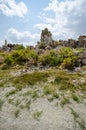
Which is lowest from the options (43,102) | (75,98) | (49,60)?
→ (43,102)

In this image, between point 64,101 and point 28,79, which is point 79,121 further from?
point 28,79

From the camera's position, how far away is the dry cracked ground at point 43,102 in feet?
52.4

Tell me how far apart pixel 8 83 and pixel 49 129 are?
974cm

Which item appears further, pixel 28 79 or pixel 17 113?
pixel 28 79

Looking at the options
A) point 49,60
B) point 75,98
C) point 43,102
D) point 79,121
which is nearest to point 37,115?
point 43,102

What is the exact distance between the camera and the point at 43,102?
18.9 meters

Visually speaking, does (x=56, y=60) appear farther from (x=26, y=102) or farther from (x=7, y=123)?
(x=7, y=123)

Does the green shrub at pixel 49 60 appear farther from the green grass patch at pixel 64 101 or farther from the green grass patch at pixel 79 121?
the green grass patch at pixel 79 121

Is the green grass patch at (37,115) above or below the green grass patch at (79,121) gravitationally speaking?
above

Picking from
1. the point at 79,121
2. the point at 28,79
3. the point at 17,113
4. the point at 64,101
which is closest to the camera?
the point at 79,121

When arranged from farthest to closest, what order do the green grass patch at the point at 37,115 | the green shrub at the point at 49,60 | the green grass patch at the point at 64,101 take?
the green shrub at the point at 49,60
the green grass patch at the point at 64,101
the green grass patch at the point at 37,115

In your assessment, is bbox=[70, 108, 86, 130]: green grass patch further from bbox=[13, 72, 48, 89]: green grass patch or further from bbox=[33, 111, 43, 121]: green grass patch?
bbox=[13, 72, 48, 89]: green grass patch

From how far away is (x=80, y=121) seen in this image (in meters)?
→ 16.2

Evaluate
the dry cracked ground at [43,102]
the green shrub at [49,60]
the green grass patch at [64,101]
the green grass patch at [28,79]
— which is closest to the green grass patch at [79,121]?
the dry cracked ground at [43,102]
